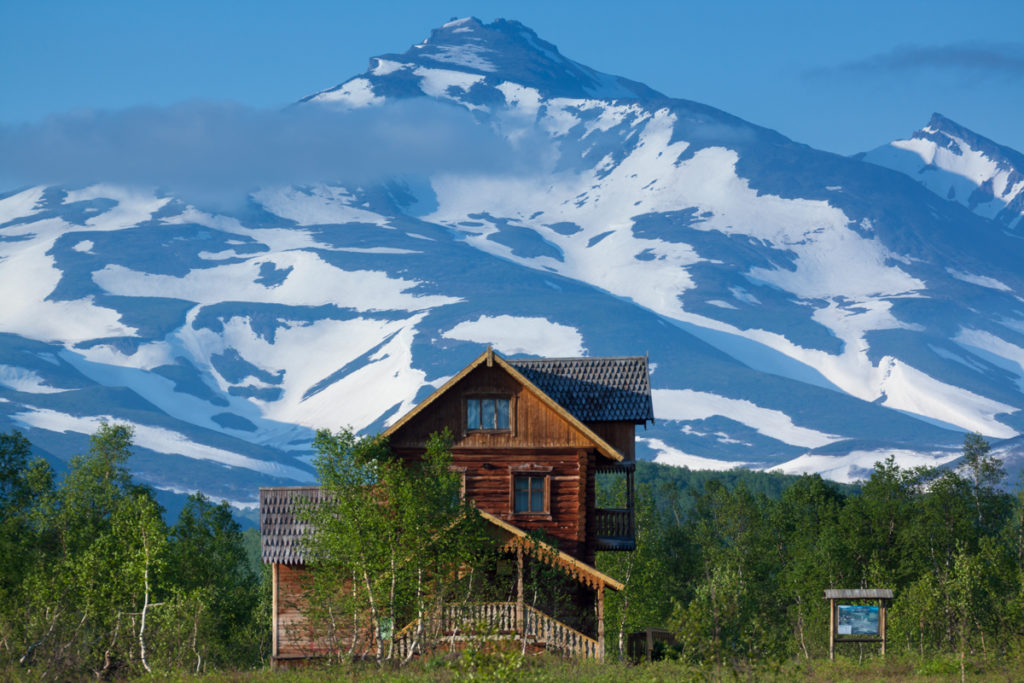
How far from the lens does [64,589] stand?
117 feet

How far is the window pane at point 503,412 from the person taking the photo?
5103 cm

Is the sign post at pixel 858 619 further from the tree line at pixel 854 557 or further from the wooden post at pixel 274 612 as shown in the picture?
the wooden post at pixel 274 612

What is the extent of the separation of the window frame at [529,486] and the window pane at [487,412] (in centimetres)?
161

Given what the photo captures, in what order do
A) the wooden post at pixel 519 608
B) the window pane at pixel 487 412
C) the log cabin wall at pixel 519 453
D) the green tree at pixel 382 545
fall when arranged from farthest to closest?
the window pane at pixel 487 412, the log cabin wall at pixel 519 453, the wooden post at pixel 519 608, the green tree at pixel 382 545

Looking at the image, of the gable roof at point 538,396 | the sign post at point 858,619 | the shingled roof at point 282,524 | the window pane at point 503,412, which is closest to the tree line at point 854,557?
the sign post at point 858,619

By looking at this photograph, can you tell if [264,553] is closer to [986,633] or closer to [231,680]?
[231,680]

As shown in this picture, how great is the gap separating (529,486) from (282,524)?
834 cm

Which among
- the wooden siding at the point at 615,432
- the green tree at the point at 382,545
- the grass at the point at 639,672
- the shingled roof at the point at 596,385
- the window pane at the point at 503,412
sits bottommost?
the grass at the point at 639,672

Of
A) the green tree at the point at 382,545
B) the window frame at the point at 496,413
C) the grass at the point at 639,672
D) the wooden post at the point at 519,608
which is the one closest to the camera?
the grass at the point at 639,672

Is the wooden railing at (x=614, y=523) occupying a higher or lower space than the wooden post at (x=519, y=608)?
higher

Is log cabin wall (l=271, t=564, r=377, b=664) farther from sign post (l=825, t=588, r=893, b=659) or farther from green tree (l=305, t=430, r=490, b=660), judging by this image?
sign post (l=825, t=588, r=893, b=659)

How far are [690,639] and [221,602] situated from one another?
51.1 meters

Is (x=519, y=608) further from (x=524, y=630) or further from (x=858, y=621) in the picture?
(x=858, y=621)

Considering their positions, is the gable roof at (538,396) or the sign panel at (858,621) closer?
the sign panel at (858,621)
